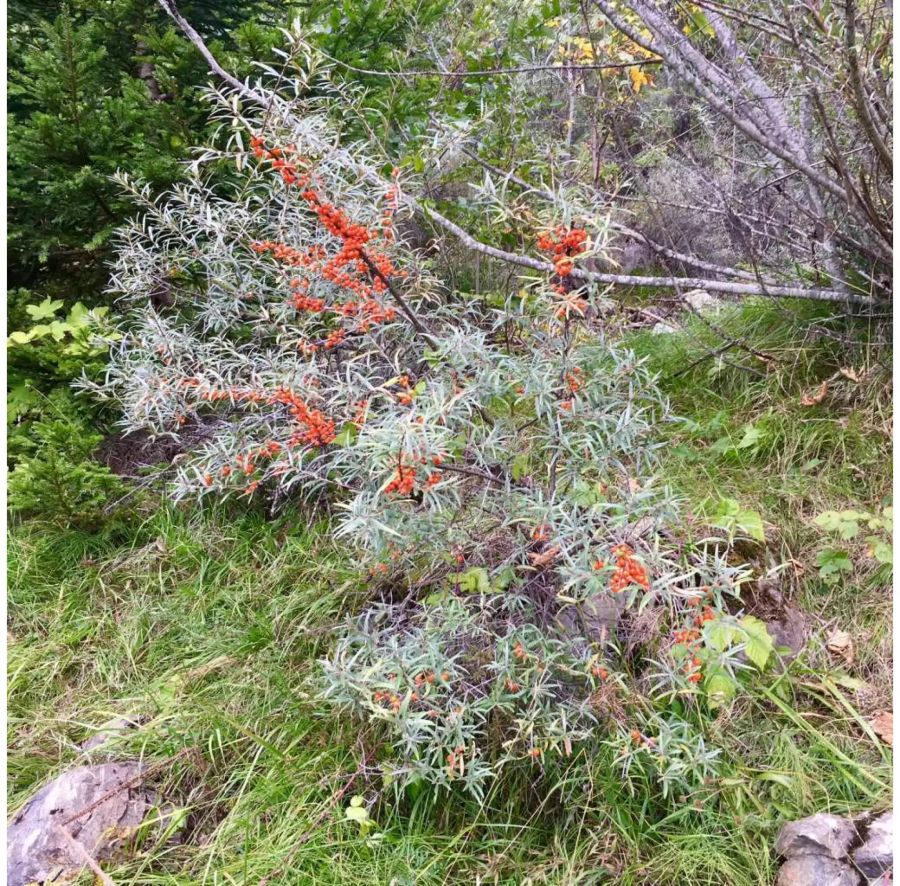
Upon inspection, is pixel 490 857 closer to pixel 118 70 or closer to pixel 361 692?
pixel 361 692

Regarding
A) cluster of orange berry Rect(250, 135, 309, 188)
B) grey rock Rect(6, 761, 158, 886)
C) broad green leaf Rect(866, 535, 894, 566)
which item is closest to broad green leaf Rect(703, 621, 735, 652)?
broad green leaf Rect(866, 535, 894, 566)

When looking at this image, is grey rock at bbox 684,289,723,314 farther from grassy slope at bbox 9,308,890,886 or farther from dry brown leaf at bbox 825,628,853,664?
dry brown leaf at bbox 825,628,853,664

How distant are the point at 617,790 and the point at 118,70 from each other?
316 cm

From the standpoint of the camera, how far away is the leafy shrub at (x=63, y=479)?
221 cm

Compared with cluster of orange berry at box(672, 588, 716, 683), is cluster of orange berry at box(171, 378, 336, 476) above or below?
above

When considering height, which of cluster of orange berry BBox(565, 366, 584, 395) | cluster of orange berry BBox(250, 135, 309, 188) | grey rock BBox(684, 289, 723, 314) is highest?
cluster of orange berry BBox(250, 135, 309, 188)

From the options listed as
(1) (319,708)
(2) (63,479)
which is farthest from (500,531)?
(2) (63,479)

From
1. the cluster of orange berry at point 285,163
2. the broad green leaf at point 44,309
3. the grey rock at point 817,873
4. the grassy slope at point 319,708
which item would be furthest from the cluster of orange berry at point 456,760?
the broad green leaf at point 44,309

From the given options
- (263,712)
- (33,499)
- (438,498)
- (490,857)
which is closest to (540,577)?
(438,498)

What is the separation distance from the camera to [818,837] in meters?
1.29

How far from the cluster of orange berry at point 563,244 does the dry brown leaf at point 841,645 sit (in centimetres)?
123

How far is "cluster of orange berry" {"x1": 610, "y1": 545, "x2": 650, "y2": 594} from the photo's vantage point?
3.78 feet

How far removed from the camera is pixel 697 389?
2707 mm

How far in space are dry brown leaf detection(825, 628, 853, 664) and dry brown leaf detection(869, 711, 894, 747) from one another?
0.50ft
